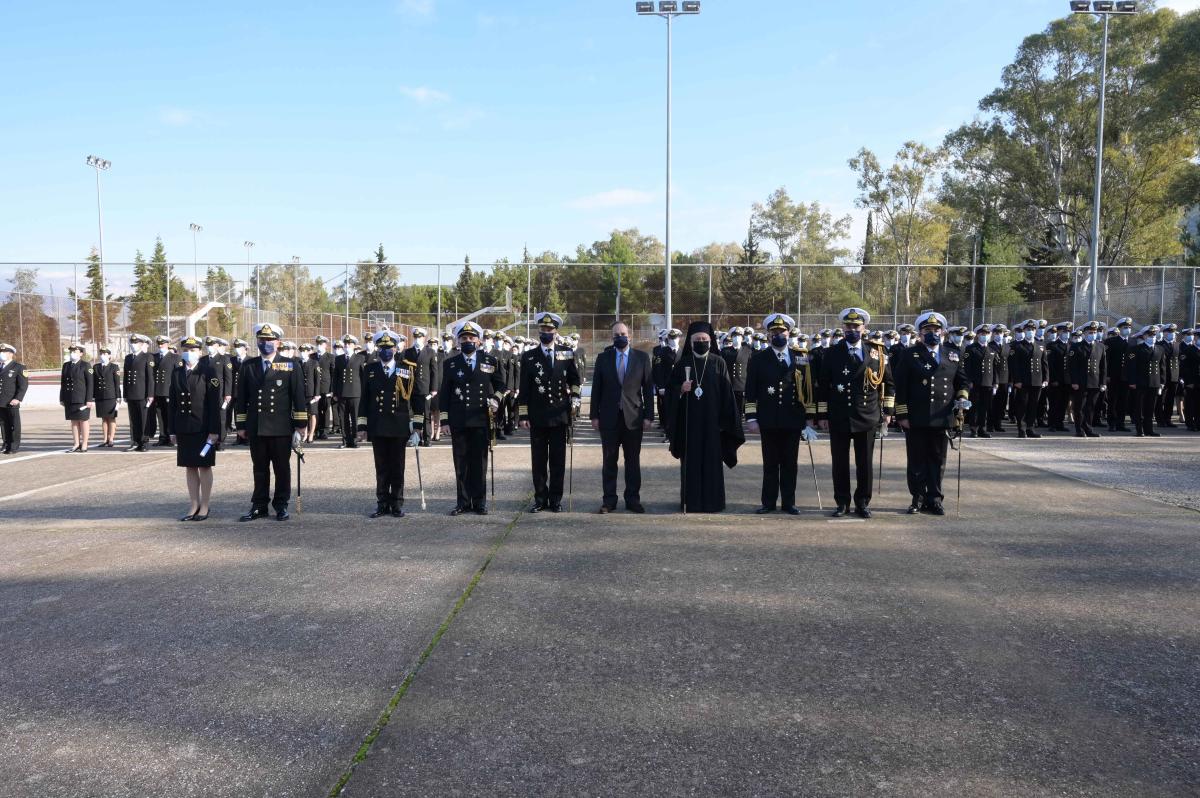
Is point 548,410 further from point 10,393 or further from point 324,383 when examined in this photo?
point 10,393

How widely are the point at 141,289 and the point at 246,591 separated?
3312cm

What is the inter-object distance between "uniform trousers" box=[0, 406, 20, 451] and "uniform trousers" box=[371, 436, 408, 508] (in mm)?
10549

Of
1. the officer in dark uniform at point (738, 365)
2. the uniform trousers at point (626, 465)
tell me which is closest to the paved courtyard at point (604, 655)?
the uniform trousers at point (626, 465)

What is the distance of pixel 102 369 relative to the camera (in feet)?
54.4

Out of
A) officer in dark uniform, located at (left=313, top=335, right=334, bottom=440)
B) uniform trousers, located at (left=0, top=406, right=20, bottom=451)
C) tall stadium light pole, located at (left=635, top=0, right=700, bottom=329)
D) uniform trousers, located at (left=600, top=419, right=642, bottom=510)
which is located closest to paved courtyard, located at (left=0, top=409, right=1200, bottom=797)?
uniform trousers, located at (left=600, top=419, right=642, bottom=510)

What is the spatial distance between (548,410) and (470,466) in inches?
42.3

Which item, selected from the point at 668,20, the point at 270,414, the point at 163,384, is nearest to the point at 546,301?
the point at 668,20

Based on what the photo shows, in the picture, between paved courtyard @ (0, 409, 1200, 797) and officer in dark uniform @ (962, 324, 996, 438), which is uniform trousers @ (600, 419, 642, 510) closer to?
paved courtyard @ (0, 409, 1200, 797)

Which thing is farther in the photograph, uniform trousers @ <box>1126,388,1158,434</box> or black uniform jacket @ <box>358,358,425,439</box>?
uniform trousers @ <box>1126,388,1158,434</box>

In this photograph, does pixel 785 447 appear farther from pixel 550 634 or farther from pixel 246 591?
pixel 246 591

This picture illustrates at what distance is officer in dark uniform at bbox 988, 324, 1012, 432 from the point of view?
687 inches

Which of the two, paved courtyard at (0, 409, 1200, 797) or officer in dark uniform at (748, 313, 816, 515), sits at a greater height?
officer in dark uniform at (748, 313, 816, 515)

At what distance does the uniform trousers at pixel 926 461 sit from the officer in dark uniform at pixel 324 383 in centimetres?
1175

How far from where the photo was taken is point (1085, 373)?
56.5 ft
